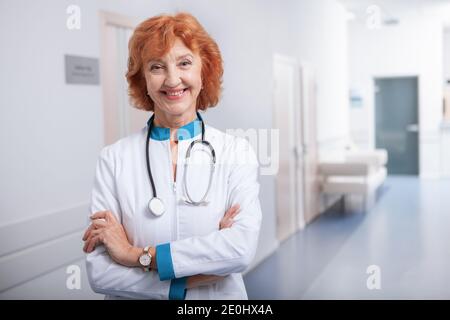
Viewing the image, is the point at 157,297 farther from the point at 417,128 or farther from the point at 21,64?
the point at 417,128

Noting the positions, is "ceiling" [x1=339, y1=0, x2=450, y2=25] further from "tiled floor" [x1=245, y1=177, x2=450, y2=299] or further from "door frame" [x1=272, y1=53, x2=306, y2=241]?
"tiled floor" [x1=245, y1=177, x2=450, y2=299]

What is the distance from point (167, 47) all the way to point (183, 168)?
21 cm

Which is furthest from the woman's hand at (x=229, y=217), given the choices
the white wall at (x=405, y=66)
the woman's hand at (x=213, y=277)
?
the white wall at (x=405, y=66)

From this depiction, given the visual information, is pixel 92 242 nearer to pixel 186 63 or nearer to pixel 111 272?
pixel 111 272

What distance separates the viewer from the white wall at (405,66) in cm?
700

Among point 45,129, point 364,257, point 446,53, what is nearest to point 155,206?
point 45,129

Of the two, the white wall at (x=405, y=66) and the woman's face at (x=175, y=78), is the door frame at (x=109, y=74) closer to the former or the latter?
the woman's face at (x=175, y=78)

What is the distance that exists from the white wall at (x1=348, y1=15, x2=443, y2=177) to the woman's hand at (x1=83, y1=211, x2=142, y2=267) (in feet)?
21.3

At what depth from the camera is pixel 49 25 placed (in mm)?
1809

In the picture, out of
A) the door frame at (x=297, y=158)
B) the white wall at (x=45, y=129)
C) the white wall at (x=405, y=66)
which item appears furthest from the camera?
the white wall at (x=405, y=66)

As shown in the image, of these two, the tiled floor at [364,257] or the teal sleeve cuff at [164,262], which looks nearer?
the teal sleeve cuff at [164,262]

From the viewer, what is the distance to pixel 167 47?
890 mm

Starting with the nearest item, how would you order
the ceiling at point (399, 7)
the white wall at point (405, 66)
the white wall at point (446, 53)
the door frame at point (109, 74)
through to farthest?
the door frame at point (109, 74) < the ceiling at point (399, 7) < the white wall at point (405, 66) < the white wall at point (446, 53)

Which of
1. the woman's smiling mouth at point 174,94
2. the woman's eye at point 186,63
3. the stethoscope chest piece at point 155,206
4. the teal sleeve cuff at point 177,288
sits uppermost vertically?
the woman's eye at point 186,63
